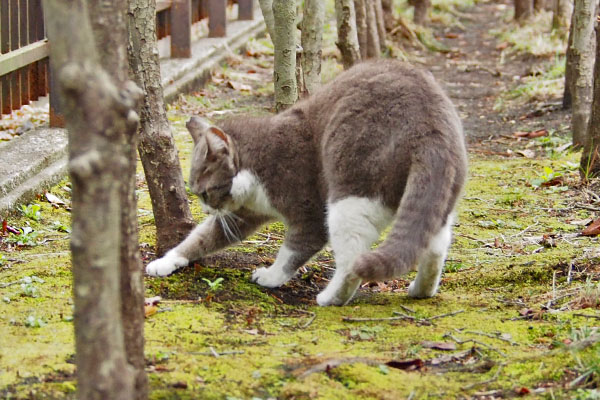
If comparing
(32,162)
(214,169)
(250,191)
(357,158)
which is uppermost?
(357,158)

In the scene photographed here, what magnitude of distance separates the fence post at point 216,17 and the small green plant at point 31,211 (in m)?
7.03

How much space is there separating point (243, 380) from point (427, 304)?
1472 mm

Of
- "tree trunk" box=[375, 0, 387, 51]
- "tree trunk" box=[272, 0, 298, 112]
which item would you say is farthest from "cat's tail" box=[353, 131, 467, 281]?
"tree trunk" box=[375, 0, 387, 51]

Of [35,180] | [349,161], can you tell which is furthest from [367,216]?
[35,180]

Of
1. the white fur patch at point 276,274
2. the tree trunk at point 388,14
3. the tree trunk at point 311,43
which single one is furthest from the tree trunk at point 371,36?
the white fur patch at point 276,274

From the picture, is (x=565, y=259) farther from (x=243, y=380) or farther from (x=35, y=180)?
(x=35, y=180)

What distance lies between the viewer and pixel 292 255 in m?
4.36

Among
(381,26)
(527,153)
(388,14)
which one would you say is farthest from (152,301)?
(388,14)

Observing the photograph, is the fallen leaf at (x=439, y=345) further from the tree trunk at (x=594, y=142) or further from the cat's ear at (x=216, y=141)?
the tree trunk at (x=594, y=142)

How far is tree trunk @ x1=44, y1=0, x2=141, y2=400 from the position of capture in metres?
2.01

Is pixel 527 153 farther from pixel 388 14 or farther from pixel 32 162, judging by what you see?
pixel 388 14

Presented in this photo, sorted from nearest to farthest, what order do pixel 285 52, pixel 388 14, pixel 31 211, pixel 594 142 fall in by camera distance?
pixel 285 52 < pixel 31 211 < pixel 594 142 < pixel 388 14

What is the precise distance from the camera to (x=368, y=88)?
4168 mm

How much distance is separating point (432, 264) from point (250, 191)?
106cm
